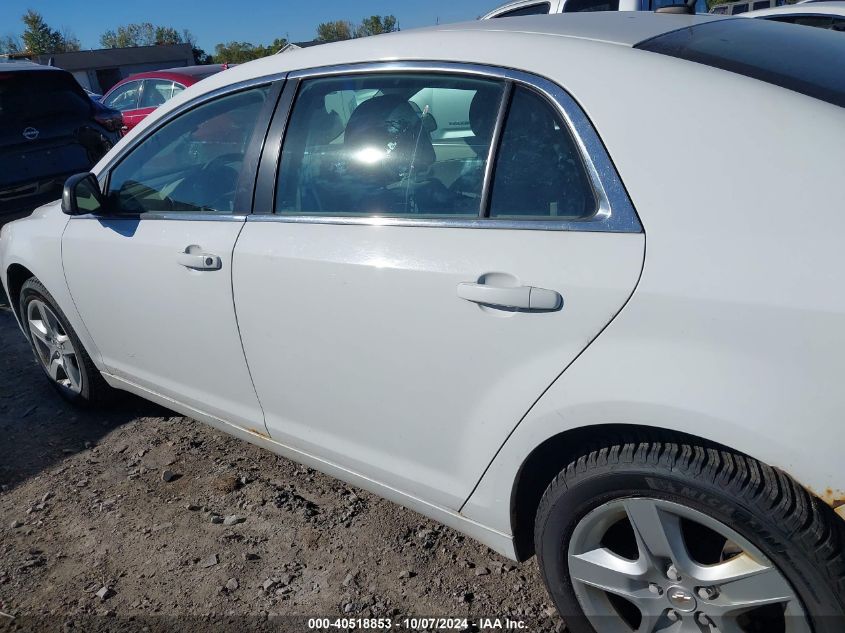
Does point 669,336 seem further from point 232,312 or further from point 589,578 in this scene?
point 232,312

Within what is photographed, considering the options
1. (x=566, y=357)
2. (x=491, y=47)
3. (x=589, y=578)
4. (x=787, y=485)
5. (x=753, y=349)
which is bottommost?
(x=589, y=578)

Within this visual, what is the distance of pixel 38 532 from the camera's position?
2799 millimetres

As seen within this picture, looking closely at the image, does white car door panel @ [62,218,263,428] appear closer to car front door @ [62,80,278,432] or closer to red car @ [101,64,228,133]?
car front door @ [62,80,278,432]

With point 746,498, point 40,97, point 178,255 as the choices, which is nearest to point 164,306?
point 178,255

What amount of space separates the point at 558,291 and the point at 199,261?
4.55 ft

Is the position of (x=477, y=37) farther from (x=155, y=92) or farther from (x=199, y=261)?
(x=155, y=92)

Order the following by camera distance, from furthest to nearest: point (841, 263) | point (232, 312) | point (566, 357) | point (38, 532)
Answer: point (38, 532)
point (232, 312)
point (566, 357)
point (841, 263)

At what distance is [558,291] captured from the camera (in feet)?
5.47

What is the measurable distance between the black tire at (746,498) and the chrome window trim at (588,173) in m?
0.54

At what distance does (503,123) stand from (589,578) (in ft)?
4.08

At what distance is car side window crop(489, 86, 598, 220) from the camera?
5.70 ft

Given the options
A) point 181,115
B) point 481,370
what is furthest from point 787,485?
point 181,115

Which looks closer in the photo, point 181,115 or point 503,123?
point 503,123

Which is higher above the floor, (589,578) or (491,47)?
(491,47)
